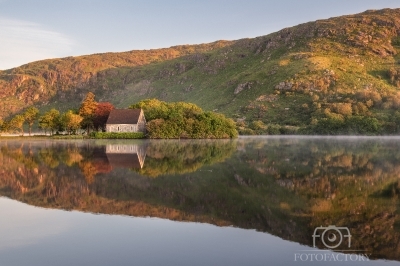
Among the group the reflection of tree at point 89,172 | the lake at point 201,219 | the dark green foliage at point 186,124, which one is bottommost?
the dark green foliage at point 186,124

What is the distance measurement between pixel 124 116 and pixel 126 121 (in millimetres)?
1695

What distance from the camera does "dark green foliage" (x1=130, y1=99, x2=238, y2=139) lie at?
277ft

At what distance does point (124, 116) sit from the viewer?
3637 inches

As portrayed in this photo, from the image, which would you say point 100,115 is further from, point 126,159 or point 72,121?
point 126,159

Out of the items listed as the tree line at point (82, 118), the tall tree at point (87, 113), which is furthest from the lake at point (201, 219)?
the tall tree at point (87, 113)

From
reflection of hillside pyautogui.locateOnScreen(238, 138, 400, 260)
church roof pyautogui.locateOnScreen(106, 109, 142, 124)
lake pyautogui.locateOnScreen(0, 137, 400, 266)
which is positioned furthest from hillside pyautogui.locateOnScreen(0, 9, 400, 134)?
lake pyautogui.locateOnScreen(0, 137, 400, 266)

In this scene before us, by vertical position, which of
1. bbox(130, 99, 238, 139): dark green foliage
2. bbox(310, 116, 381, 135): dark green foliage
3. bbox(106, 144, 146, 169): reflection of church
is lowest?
bbox(310, 116, 381, 135): dark green foliage

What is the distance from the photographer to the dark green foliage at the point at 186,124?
8444cm

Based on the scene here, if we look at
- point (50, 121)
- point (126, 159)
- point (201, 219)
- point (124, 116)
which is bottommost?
point (50, 121)

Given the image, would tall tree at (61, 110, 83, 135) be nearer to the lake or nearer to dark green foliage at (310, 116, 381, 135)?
dark green foliage at (310, 116, 381, 135)

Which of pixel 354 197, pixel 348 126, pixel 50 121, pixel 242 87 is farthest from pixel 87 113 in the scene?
pixel 354 197

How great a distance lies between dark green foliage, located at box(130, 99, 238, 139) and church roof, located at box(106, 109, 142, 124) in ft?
12.4

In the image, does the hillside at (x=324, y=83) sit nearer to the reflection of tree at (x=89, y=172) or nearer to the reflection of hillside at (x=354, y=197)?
the reflection of tree at (x=89, y=172)

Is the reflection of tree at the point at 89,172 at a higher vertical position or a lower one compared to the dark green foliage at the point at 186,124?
higher
